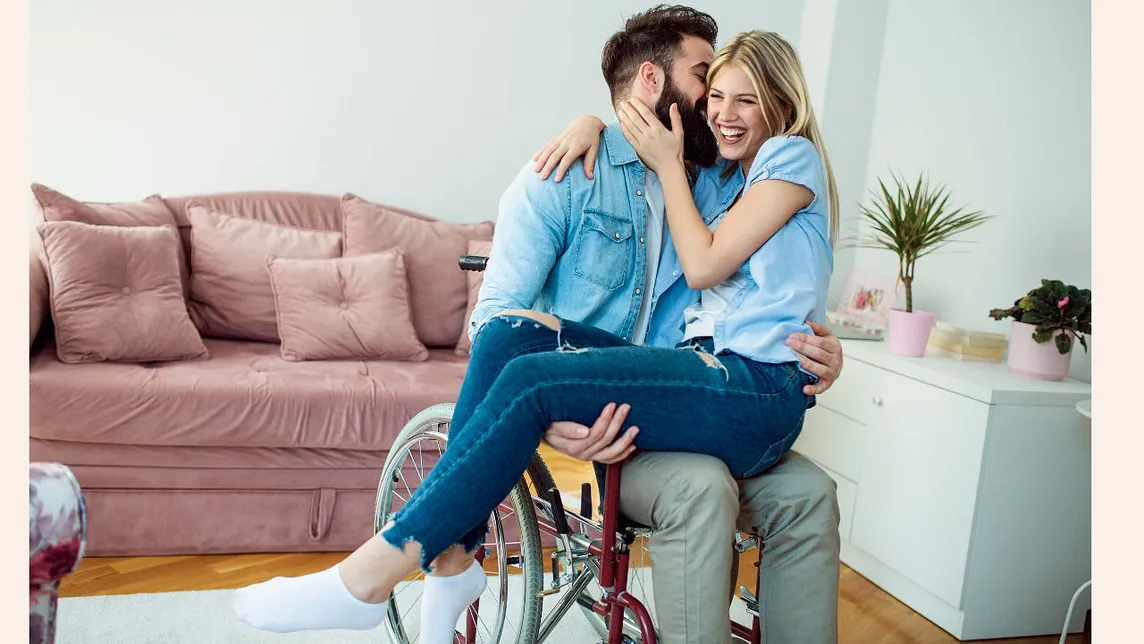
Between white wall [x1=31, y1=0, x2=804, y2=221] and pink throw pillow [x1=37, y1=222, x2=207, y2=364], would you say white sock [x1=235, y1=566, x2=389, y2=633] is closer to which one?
pink throw pillow [x1=37, y1=222, x2=207, y2=364]

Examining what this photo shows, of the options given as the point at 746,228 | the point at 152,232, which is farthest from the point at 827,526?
the point at 152,232

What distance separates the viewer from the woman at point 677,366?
137 cm

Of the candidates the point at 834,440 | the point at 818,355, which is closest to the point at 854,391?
the point at 834,440

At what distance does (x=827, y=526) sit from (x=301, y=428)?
1529 millimetres

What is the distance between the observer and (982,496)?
8.02 feet

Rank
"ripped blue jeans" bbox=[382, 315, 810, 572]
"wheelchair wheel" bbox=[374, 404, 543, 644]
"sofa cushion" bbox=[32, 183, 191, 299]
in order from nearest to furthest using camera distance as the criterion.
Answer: "ripped blue jeans" bbox=[382, 315, 810, 572]
"wheelchair wheel" bbox=[374, 404, 543, 644]
"sofa cushion" bbox=[32, 183, 191, 299]

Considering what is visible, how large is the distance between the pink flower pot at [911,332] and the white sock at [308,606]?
77.6 inches

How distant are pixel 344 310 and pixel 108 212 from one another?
0.80 meters

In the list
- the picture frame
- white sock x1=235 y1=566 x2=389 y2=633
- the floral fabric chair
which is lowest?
white sock x1=235 y1=566 x2=389 y2=633

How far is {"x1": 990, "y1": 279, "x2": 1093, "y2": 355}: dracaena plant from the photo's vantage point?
2.59m

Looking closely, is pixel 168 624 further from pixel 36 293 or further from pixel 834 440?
pixel 834 440

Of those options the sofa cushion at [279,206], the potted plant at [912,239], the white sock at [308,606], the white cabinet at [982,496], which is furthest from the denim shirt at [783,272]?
the sofa cushion at [279,206]

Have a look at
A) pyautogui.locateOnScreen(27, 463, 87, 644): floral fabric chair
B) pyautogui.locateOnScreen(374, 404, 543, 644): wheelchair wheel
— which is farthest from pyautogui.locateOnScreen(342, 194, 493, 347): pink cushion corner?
pyautogui.locateOnScreen(27, 463, 87, 644): floral fabric chair

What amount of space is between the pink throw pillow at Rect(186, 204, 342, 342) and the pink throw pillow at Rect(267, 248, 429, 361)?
0.08 m
